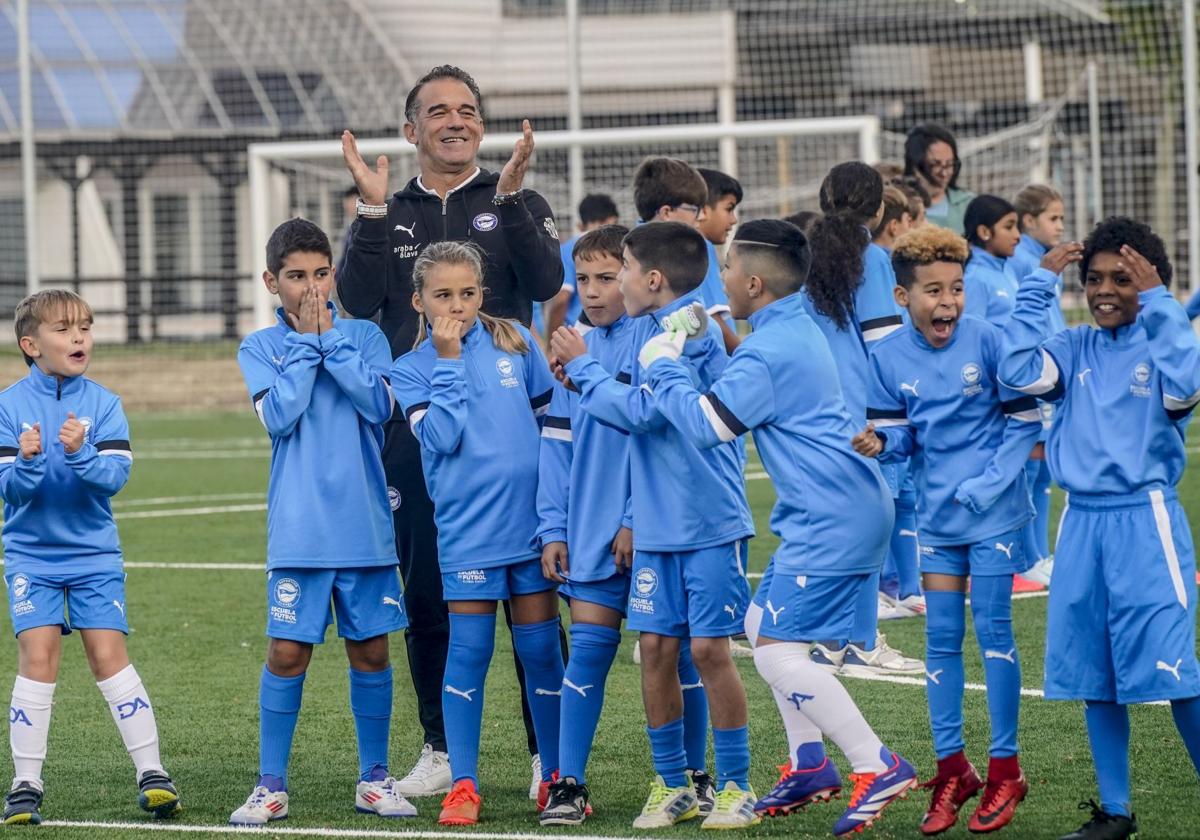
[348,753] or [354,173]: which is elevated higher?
[354,173]

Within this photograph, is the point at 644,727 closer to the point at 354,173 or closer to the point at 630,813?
the point at 630,813

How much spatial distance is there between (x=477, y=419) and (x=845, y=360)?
2.31 m

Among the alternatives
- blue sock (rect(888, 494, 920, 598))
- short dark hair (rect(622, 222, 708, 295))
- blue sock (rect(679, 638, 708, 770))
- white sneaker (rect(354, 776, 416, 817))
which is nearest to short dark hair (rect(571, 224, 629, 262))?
short dark hair (rect(622, 222, 708, 295))

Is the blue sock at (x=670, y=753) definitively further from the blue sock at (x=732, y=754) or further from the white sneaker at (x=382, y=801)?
the white sneaker at (x=382, y=801)

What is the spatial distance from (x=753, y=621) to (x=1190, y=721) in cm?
119

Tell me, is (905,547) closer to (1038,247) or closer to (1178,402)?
(1038,247)

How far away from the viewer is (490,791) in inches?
213

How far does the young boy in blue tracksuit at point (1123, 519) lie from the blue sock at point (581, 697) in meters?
1.27

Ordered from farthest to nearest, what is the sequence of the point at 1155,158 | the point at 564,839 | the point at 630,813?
the point at 1155,158 → the point at 630,813 → the point at 564,839

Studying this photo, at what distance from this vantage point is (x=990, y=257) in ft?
27.1

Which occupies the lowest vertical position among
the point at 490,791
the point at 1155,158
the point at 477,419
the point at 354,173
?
the point at 490,791

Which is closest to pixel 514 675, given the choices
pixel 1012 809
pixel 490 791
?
pixel 490 791

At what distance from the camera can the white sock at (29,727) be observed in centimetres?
521

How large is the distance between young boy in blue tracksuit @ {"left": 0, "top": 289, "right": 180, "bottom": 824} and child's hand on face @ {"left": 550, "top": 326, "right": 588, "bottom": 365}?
1.40 meters
